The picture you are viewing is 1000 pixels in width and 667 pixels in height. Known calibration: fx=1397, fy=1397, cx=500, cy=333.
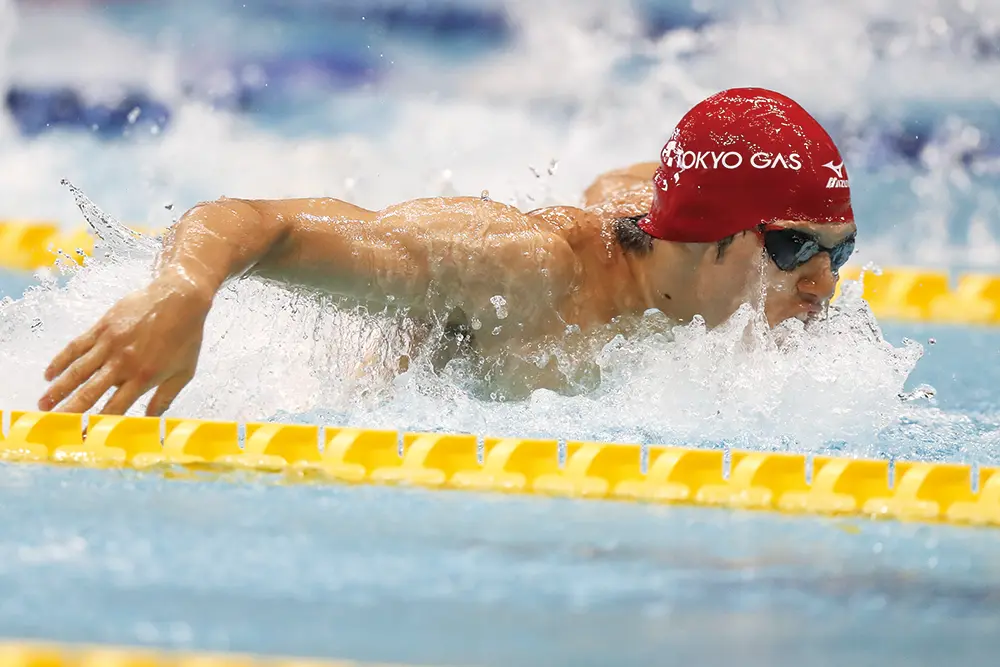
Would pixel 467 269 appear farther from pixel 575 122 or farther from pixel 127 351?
pixel 575 122

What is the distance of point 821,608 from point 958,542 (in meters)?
0.49

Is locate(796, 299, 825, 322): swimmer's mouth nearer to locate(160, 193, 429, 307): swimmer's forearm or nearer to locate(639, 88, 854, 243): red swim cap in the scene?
locate(639, 88, 854, 243): red swim cap

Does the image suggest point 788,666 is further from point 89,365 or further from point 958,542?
point 89,365

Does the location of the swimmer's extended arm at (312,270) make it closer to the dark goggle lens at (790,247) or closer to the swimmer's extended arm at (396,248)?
the swimmer's extended arm at (396,248)

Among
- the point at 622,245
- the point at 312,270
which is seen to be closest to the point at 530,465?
the point at 312,270

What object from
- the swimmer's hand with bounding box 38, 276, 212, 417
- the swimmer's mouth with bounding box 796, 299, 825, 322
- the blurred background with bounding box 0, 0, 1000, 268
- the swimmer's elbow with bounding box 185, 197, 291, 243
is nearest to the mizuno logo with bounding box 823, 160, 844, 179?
the swimmer's mouth with bounding box 796, 299, 825, 322

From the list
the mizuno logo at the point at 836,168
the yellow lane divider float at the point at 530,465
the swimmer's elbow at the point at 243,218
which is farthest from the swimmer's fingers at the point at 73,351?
the mizuno logo at the point at 836,168

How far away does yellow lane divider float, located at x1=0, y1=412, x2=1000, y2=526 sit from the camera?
2.34 m

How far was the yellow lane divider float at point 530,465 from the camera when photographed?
7.69 feet

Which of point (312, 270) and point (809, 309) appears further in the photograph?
point (809, 309)

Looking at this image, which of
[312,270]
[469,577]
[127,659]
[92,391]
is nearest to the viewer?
[127,659]

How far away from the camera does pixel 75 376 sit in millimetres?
2039

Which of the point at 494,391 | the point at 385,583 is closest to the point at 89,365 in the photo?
the point at 385,583

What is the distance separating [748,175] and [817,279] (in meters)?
0.24
